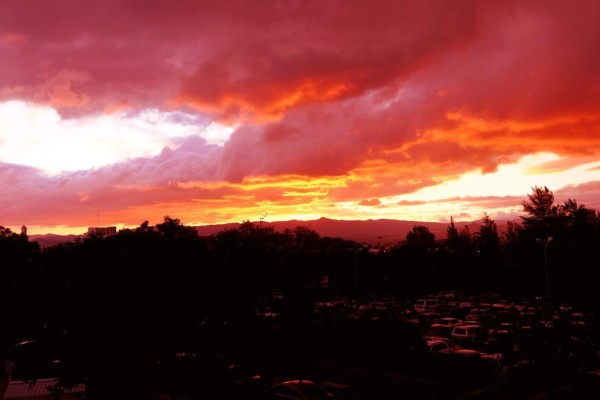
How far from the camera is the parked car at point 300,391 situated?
48.5 ft

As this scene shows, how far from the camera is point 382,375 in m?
17.1

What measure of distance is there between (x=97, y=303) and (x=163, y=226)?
363 centimetres

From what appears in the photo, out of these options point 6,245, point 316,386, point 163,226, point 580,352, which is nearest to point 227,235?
point 163,226

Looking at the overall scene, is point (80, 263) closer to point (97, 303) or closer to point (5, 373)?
point (97, 303)

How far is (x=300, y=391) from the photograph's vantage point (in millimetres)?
14969

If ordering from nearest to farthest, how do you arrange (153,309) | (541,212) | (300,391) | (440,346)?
→ (153,309), (300,391), (440,346), (541,212)

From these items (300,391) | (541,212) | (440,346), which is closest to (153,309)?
(300,391)

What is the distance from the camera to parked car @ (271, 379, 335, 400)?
1480cm

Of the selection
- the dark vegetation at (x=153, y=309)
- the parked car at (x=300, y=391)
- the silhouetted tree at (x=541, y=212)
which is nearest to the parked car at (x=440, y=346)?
the dark vegetation at (x=153, y=309)

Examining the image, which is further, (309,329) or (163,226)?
(309,329)

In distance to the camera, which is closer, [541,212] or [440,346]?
[440,346]

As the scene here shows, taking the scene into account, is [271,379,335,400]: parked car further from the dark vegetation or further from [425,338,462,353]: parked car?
[425,338,462,353]: parked car

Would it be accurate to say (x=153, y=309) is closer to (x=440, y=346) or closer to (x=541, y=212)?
(x=440, y=346)

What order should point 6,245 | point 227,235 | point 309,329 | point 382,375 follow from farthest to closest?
point 6,245
point 309,329
point 382,375
point 227,235
